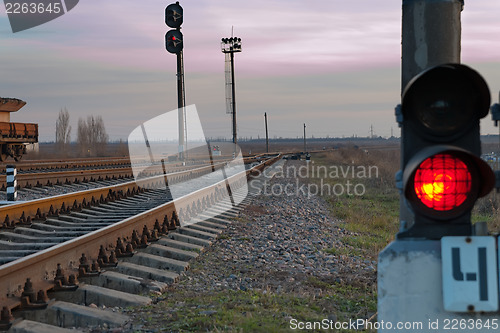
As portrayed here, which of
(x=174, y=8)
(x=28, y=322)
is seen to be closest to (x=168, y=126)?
(x=28, y=322)

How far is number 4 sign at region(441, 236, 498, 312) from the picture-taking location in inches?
92.4

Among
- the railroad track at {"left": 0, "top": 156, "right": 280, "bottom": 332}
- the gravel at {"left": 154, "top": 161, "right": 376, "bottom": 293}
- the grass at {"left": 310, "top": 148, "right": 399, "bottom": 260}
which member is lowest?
the grass at {"left": 310, "top": 148, "right": 399, "bottom": 260}

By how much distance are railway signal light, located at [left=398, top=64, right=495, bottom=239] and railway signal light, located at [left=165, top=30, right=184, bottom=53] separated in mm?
28548

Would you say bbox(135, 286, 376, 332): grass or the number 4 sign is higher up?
the number 4 sign

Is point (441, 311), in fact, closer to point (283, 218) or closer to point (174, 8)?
point (283, 218)

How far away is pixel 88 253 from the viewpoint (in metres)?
6.15

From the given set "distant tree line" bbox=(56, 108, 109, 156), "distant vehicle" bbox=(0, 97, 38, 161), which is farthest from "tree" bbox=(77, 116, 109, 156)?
"distant vehicle" bbox=(0, 97, 38, 161)

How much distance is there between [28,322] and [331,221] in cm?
851

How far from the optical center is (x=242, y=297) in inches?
206

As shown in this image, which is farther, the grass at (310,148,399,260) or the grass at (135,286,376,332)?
the grass at (310,148,399,260)

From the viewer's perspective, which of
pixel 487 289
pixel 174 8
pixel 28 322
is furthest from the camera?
pixel 174 8

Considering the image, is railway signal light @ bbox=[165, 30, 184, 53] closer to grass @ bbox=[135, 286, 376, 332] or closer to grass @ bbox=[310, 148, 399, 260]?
grass @ bbox=[310, 148, 399, 260]

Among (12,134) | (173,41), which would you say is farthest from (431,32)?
(12,134)

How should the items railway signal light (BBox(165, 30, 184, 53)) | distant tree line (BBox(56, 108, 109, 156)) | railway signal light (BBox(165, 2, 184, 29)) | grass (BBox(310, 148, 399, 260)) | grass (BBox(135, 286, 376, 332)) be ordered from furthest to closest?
distant tree line (BBox(56, 108, 109, 156))
railway signal light (BBox(165, 2, 184, 29))
railway signal light (BBox(165, 30, 184, 53))
grass (BBox(310, 148, 399, 260))
grass (BBox(135, 286, 376, 332))
